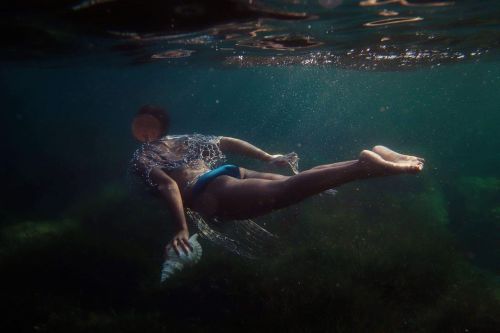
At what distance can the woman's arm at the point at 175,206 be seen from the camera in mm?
4263

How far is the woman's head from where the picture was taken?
631 centimetres

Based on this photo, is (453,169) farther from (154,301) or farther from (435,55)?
(154,301)

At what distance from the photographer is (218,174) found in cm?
529

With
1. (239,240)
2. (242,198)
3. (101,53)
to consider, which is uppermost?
(101,53)

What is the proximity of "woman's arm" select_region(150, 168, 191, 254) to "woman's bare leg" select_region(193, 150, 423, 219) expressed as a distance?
0.57 meters

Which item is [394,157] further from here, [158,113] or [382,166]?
[158,113]

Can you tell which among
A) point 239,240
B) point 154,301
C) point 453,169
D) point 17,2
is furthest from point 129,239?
point 453,169

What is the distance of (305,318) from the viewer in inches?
301

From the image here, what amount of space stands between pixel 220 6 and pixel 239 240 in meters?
6.15

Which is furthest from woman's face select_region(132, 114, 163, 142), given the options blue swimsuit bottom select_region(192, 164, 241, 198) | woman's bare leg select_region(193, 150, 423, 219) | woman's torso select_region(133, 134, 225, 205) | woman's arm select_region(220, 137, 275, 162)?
woman's bare leg select_region(193, 150, 423, 219)

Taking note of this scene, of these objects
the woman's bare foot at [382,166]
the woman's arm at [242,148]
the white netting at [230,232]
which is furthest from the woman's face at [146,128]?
the woman's bare foot at [382,166]

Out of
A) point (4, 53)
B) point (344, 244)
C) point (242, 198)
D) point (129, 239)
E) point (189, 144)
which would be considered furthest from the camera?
point (4, 53)

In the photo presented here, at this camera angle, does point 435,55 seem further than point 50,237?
Yes

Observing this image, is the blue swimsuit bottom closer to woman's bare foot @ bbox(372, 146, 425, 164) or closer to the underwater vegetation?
woman's bare foot @ bbox(372, 146, 425, 164)
